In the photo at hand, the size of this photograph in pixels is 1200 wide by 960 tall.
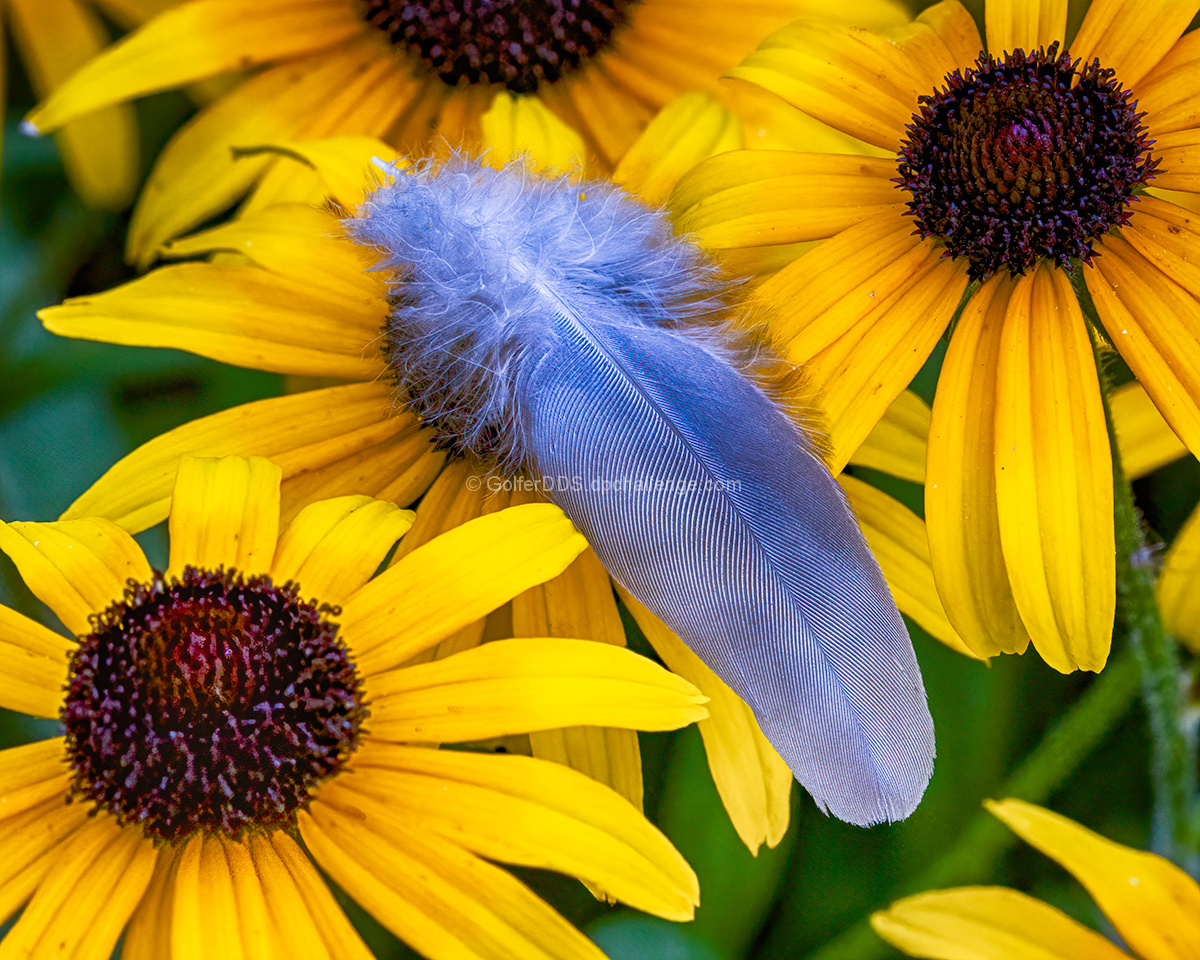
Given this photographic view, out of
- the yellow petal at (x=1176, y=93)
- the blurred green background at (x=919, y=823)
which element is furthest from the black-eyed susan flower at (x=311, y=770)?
the yellow petal at (x=1176, y=93)

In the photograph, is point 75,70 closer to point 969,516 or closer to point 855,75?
point 855,75

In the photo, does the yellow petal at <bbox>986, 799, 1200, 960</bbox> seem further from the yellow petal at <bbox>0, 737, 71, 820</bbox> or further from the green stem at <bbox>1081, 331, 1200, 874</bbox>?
the yellow petal at <bbox>0, 737, 71, 820</bbox>

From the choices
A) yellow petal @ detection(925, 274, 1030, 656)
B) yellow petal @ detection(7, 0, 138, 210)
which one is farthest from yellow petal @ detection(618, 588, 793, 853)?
yellow petal @ detection(7, 0, 138, 210)

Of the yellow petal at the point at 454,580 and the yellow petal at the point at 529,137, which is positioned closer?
the yellow petal at the point at 454,580

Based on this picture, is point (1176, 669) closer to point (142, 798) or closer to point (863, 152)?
Result: point (863, 152)

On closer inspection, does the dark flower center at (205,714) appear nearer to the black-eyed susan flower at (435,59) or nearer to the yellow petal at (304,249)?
the yellow petal at (304,249)

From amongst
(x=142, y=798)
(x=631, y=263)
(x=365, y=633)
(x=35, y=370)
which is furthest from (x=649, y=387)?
(x=35, y=370)

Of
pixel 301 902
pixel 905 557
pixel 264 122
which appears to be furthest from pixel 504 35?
pixel 301 902
